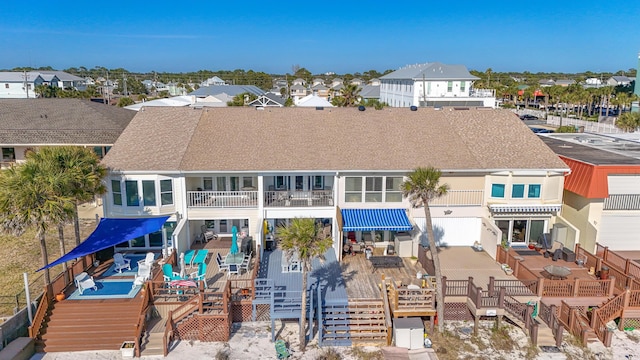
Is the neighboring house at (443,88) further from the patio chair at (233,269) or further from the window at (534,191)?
the patio chair at (233,269)

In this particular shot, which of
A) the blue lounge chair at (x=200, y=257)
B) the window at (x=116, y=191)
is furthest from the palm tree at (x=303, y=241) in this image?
the window at (x=116, y=191)

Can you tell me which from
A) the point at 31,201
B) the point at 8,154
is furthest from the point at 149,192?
the point at 8,154

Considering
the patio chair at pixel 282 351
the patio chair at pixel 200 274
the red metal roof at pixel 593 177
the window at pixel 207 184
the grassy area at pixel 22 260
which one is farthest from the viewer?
the window at pixel 207 184

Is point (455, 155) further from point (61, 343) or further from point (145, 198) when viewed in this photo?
point (61, 343)

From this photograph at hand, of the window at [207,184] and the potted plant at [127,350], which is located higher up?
the window at [207,184]

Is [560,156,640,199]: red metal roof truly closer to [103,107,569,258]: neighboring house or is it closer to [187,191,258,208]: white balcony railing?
[103,107,569,258]: neighboring house

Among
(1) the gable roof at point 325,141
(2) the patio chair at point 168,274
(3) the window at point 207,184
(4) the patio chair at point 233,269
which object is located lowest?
(4) the patio chair at point 233,269

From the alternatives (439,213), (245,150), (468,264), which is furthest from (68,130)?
(468,264)
